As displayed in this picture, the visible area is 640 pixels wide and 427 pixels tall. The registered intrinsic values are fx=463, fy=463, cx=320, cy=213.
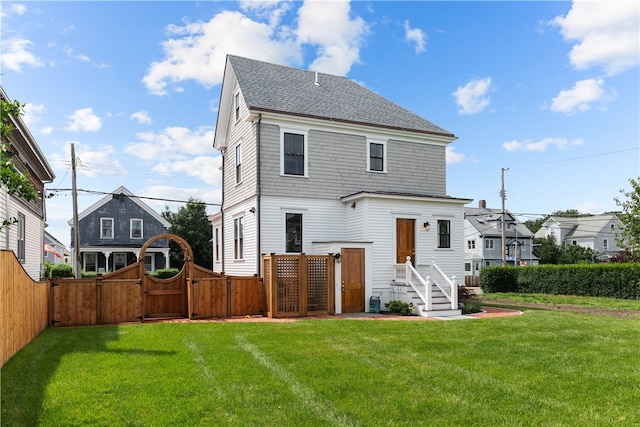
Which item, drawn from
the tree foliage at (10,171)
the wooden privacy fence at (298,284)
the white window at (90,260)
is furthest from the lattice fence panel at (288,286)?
the white window at (90,260)

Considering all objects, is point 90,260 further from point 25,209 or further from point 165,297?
point 165,297

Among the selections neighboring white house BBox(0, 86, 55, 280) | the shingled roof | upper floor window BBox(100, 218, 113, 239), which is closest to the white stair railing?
the shingled roof

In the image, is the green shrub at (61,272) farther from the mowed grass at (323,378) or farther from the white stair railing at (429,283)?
the white stair railing at (429,283)

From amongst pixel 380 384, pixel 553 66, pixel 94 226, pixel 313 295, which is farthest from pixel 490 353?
pixel 94 226

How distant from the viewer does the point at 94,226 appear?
116 feet

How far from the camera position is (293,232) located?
1702cm

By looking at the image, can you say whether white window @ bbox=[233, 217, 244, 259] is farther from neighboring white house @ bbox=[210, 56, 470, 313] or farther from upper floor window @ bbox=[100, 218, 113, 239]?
upper floor window @ bbox=[100, 218, 113, 239]

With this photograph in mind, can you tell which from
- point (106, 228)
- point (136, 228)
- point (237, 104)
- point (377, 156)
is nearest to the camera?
point (377, 156)

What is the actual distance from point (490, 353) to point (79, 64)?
13.6 meters

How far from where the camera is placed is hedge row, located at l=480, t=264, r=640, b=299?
78.4 ft

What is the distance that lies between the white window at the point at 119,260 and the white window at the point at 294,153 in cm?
2506

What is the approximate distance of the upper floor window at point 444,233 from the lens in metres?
18.0

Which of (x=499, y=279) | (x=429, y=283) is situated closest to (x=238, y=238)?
(x=429, y=283)

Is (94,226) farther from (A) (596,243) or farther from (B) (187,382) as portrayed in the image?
(A) (596,243)
